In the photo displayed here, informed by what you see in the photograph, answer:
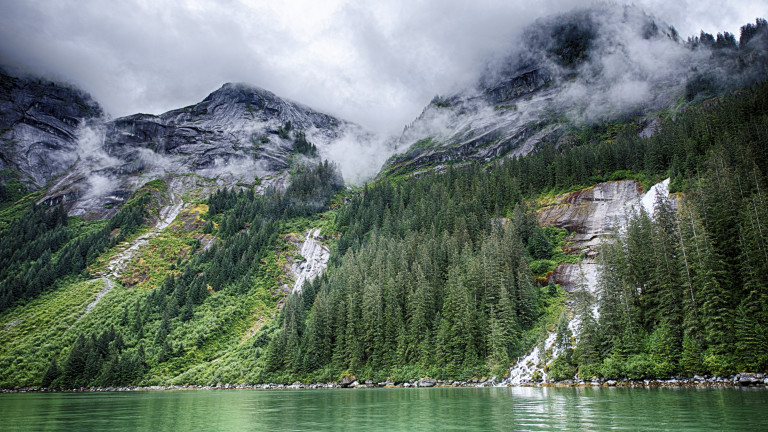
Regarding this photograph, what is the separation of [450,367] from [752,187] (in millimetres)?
54322

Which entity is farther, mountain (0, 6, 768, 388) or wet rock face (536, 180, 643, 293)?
wet rock face (536, 180, 643, 293)

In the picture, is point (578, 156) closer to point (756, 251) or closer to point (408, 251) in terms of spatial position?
point (408, 251)

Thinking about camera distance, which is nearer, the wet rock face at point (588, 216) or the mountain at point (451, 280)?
the mountain at point (451, 280)

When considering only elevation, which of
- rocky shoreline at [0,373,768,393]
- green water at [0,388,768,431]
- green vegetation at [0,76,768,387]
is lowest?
rocky shoreline at [0,373,768,393]

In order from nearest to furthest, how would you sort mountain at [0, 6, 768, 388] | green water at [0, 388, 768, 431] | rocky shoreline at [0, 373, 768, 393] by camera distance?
green water at [0, 388, 768, 431] < rocky shoreline at [0, 373, 768, 393] < mountain at [0, 6, 768, 388]

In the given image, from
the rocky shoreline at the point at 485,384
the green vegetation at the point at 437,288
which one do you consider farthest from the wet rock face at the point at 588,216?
the rocky shoreline at the point at 485,384

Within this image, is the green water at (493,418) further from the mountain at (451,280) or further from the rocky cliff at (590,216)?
the rocky cliff at (590,216)

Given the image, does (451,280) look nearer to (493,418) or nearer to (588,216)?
(588,216)

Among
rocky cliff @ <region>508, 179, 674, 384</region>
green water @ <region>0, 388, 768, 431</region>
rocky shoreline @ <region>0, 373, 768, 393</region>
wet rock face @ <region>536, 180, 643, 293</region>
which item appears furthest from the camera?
wet rock face @ <region>536, 180, 643, 293</region>

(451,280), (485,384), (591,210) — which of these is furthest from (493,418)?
(591,210)

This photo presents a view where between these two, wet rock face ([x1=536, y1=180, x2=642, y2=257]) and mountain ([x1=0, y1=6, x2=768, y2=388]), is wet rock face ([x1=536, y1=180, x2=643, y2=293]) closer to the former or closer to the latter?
wet rock face ([x1=536, y1=180, x2=642, y2=257])

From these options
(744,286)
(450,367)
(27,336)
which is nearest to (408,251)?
(450,367)

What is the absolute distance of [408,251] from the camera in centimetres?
9119

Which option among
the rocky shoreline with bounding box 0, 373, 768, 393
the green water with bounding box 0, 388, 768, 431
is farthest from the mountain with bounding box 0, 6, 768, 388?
the green water with bounding box 0, 388, 768, 431
